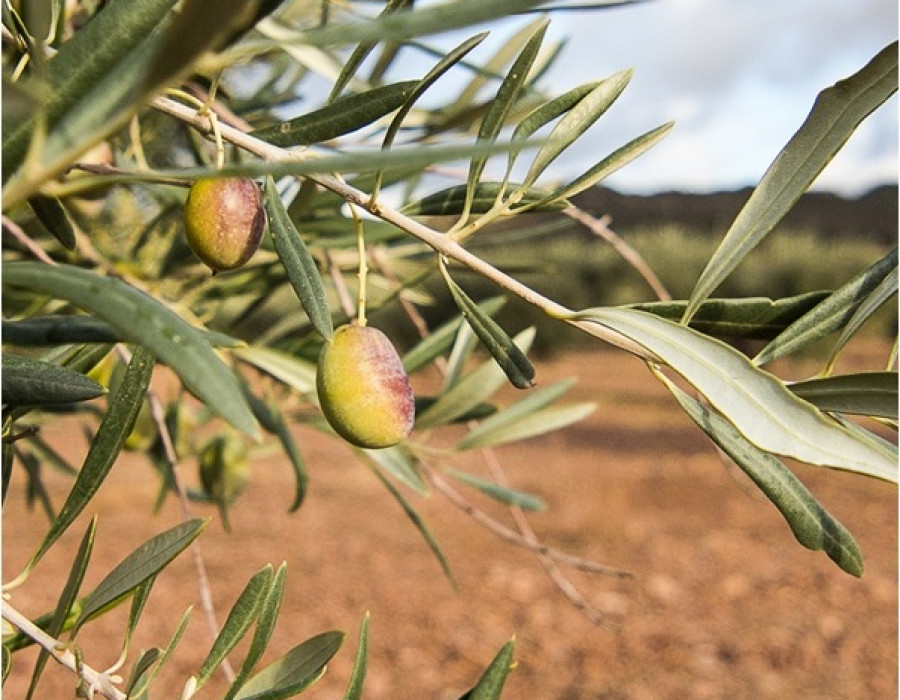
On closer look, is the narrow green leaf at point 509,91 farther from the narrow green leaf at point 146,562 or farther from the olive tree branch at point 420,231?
the narrow green leaf at point 146,562

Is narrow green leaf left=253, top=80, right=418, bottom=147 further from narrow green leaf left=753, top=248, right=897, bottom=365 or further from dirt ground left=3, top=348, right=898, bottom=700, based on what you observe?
dirt ground left=3, top=348, right=898, bottom=700

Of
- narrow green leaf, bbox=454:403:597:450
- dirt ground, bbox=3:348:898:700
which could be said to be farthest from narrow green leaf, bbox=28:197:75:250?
dirt ground, bbox=3:348:898:700

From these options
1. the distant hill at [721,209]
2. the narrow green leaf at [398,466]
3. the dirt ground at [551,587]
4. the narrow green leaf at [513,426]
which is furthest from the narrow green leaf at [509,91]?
the distant hill at [721,209]

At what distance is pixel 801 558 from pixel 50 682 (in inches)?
109

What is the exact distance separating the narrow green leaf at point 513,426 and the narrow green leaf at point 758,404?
55cm

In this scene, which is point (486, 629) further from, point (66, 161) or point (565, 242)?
point (565, 242)

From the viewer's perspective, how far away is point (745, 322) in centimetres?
45

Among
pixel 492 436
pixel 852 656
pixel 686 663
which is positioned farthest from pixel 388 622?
pixel 492 436

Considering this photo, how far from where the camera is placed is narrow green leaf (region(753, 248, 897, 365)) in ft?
1.41

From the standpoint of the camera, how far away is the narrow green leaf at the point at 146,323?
264 mm

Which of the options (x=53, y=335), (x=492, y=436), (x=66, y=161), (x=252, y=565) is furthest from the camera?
(x=252, y=565)

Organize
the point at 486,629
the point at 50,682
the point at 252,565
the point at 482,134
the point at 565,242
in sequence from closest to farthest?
1. the point at 482,134
2. the point at 50,682
3. the point at 486,629
4. the point at 252,565
5. the point at 565,242

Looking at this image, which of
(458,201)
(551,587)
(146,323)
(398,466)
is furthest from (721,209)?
(146,323)

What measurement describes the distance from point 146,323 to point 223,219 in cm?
19
